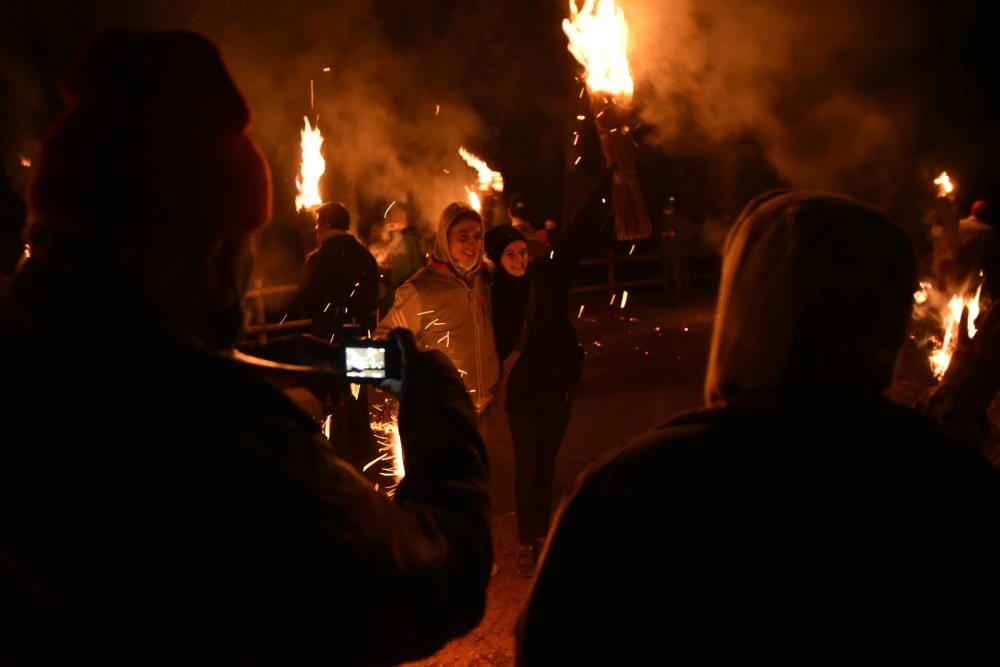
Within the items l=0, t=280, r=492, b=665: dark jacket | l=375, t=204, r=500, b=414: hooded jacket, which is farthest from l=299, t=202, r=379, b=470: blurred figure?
l=0, t=280, r=492, b=665: dark jacket

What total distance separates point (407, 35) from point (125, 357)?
14528 millimetres

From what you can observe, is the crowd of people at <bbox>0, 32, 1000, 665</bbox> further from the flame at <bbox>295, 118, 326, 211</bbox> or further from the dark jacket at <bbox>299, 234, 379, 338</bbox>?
the flame at <bbox>295, 118, 326, 211</bbox>

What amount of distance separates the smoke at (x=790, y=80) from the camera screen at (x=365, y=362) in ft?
23.2

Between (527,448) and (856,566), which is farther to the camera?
(527,448)

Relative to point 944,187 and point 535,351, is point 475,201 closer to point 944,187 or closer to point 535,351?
point 944,187

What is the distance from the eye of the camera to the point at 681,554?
1.26m

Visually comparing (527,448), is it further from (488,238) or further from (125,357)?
(125,357)

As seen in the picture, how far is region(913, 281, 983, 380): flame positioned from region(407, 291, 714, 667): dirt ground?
8.06 feet

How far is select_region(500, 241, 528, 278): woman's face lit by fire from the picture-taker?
4230 millimetres

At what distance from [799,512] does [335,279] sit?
414 cm

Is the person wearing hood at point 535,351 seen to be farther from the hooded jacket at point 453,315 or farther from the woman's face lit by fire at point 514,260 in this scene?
the hooded jacket at point 453,315

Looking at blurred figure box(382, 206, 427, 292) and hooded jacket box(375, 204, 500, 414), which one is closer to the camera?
hooded jacket box(375, 204, 500, 414)

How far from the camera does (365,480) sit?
122cm

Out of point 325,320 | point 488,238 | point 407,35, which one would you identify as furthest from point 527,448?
point 407,35
